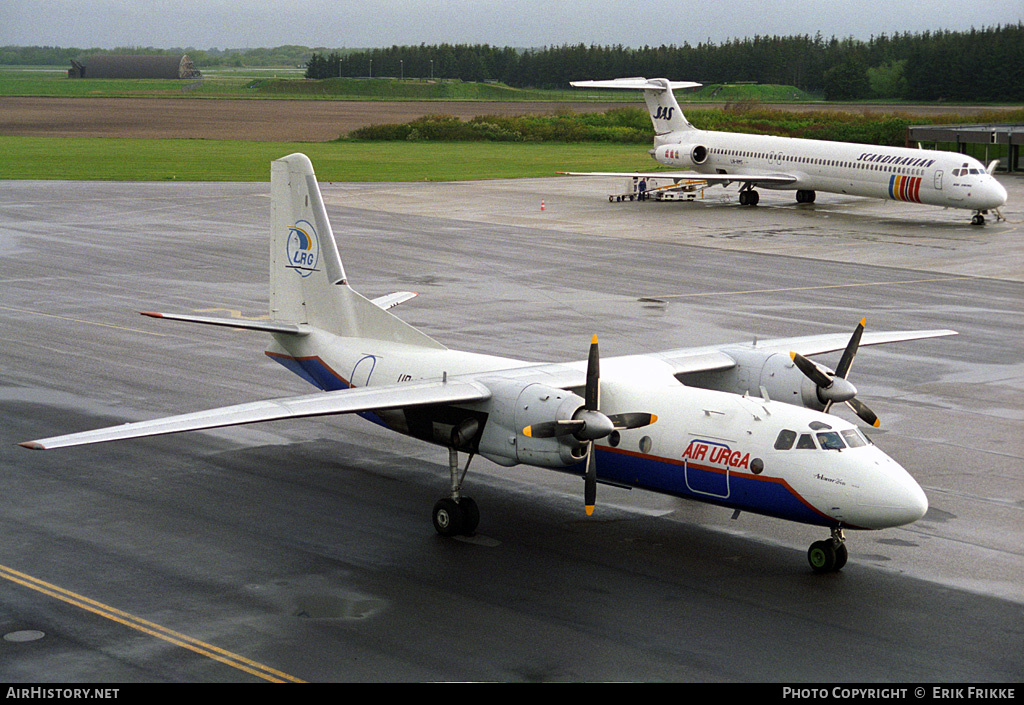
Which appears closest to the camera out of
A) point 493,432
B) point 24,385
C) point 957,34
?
point 493,432

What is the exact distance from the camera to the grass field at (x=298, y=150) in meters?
90.1

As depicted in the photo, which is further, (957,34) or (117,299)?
(957,34)

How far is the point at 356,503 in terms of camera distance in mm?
22438

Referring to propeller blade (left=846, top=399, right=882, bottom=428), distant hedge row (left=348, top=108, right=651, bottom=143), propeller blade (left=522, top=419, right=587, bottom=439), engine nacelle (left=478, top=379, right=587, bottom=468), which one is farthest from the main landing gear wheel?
distant hedge row (left=348, top=108, right=651, bottom=143)

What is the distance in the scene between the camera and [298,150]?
357 feet

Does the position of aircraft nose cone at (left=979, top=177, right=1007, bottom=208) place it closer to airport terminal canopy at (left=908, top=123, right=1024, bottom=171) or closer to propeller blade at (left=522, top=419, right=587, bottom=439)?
airport terminal canopy at (left=908, top=123, right=1024, bottom=171)

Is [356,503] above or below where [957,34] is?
below

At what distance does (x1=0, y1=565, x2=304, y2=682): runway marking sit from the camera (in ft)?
50.2

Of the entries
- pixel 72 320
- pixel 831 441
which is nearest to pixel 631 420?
pixel 831 441

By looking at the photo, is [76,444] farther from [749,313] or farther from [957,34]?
[957,34]

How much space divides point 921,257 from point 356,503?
130ft

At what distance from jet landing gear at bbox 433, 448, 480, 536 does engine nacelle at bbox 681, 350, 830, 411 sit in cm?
504

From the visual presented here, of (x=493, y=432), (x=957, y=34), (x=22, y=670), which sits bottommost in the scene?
(x=22, y=670)
